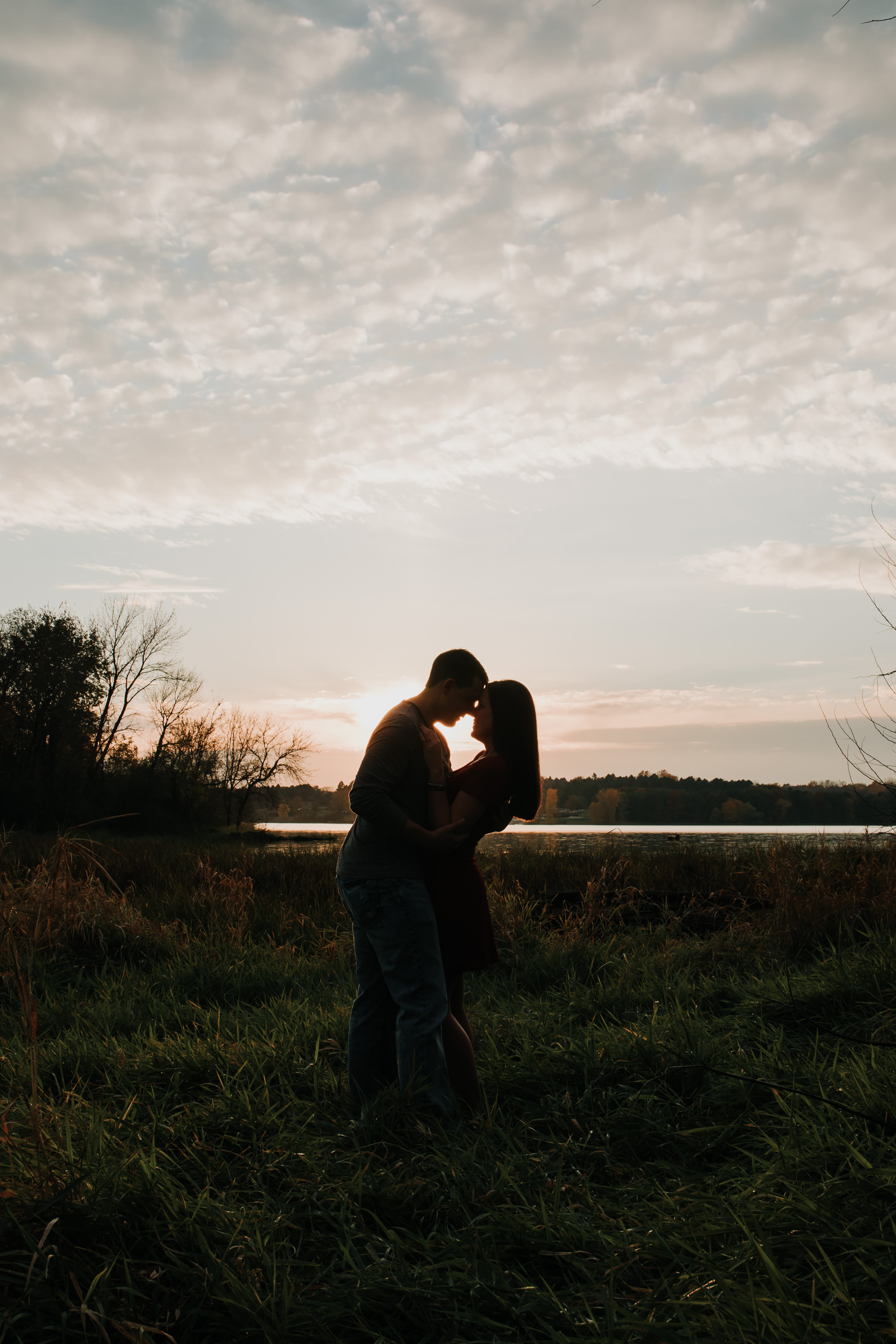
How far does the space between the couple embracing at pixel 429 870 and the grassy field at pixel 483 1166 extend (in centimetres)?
25

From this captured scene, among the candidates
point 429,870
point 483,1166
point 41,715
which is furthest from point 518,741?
point 41,715

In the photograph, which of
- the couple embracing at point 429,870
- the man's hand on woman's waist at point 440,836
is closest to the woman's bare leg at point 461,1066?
the couple embracing at point 429,870

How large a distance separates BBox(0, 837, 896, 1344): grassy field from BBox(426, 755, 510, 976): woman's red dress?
2.01 ft

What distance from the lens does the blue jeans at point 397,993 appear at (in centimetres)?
296

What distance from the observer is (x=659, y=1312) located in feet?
5.93

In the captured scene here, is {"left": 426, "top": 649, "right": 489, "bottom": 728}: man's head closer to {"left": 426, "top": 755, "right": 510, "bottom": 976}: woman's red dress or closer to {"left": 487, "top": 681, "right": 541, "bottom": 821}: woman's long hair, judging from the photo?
{"left": 487, "top": 681, "right": 541, "bottom": 821}: woman's long hair

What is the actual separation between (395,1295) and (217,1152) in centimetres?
104

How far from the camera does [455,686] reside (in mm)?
3221

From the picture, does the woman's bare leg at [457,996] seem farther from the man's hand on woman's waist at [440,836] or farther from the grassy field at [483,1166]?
the man's hand on woman's waist at [440,836]

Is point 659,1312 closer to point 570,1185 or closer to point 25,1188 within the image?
point 570,1185

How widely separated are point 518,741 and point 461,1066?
1.41 m

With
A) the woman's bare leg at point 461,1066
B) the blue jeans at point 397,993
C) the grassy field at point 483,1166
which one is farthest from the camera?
the woman's bare leg at point 461,1066

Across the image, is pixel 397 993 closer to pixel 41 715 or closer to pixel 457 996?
pixel 457 996

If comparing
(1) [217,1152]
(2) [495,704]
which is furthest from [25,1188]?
(2) [495,704]
